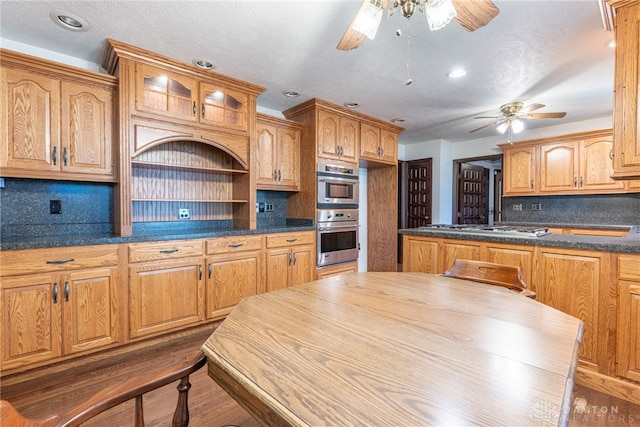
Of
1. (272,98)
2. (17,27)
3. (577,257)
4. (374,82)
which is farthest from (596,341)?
(17,27)

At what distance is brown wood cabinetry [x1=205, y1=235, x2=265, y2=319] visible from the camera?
2613 millimetres

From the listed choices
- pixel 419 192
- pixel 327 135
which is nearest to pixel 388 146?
pixel 327 135

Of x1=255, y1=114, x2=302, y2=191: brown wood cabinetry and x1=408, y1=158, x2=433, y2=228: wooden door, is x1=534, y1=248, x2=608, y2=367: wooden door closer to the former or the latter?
x1=255, y1=114, x2=302, y2=191: brown wood cabinetry

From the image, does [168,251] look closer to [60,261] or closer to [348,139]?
[60,261]

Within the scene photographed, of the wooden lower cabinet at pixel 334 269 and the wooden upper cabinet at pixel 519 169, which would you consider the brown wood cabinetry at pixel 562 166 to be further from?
the wooden lower cabinet at pixel 334 269

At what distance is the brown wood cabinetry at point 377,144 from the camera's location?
3.93 meters

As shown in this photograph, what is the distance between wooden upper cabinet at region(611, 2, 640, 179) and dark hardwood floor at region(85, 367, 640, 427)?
1310mm

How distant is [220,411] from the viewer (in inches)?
65.9

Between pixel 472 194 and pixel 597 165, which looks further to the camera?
pixel 472 194

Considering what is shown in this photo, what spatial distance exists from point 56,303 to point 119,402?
1.78m

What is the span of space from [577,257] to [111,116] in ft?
11.5

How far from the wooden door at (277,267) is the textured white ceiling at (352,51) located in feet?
5.59

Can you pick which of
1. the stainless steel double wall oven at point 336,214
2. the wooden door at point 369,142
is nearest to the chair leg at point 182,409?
the stainless steel double wall oven at point 336,214

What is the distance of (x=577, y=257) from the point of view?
189 cm
